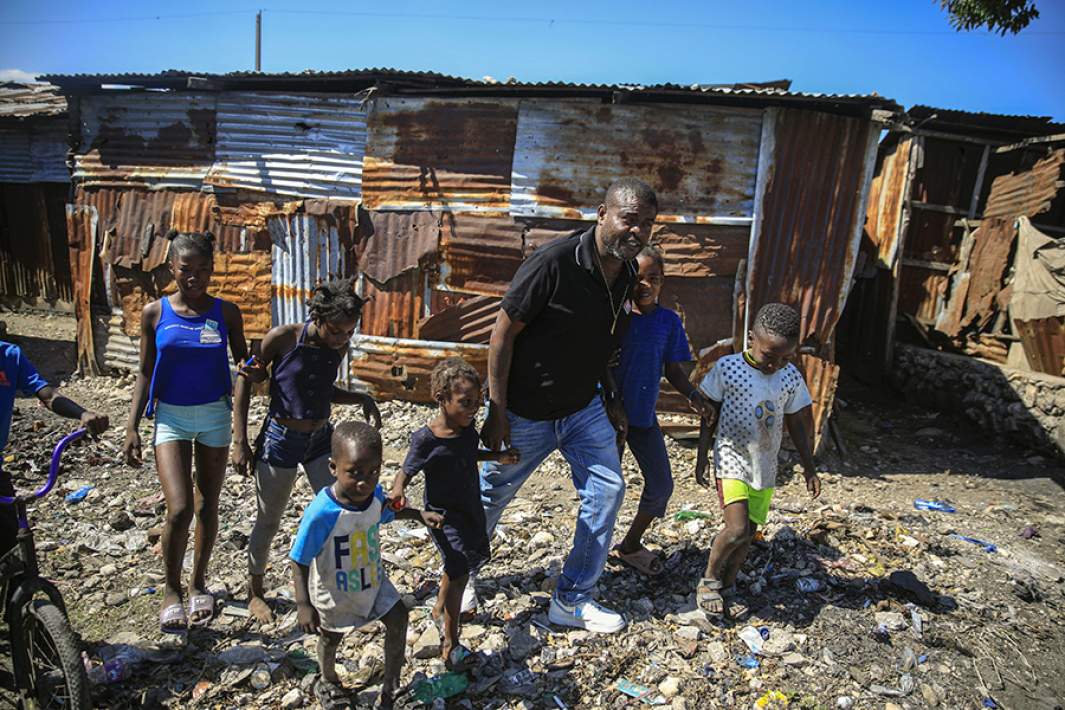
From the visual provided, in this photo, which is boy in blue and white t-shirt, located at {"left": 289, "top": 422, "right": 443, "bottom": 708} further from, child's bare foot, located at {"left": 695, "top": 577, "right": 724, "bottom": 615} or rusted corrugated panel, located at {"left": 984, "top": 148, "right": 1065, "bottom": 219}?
rusted corrugated panel, located at {"left": 984, "top": 148, "right": 1065, "bottom": 219}

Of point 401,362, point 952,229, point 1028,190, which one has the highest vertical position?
point 1028,190

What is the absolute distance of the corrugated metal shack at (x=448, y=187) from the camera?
623cm

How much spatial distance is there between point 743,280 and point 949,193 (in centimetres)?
498

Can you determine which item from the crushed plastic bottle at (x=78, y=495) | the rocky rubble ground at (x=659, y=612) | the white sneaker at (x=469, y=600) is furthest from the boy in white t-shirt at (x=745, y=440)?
the crushed plastic bottle at (x=78, y=495)

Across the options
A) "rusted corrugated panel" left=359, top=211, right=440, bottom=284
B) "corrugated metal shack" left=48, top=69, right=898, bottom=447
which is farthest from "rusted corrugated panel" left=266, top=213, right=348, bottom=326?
"rusted corrugated panel" left=359, top=211, right=440, bottom=284

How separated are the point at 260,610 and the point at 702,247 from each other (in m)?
4.89

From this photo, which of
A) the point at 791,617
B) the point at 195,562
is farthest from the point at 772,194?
the point at 195,562

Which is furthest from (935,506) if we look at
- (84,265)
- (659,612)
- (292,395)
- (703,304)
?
(84,265)

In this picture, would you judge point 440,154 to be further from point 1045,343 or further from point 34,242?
point 34,242

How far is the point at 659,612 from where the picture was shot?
355 centimetres

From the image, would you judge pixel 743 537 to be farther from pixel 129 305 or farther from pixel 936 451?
pixel 129 305

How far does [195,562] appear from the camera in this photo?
132 inches

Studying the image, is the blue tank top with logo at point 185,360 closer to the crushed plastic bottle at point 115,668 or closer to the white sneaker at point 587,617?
the crushed plastic bottle at point 115,668

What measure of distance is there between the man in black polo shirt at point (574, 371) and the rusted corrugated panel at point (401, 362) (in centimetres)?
357
